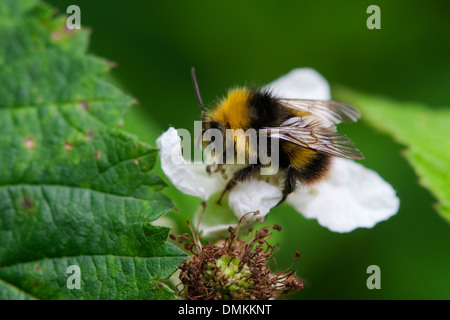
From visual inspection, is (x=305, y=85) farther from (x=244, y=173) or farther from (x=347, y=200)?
(x=244, y=173)

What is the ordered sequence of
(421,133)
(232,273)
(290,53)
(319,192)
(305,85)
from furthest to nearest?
(290,53)
(421,133)
(305,85)
(319,192)
(232,273)

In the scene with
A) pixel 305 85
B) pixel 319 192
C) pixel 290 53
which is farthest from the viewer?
pixel 290 53

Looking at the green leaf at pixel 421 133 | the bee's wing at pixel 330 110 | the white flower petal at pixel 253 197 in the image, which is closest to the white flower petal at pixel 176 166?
the white flower petal at pixel 253 197

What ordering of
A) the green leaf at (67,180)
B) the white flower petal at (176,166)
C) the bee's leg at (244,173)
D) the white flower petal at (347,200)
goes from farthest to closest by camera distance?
the white flower petal at (347,200) < the bee's leg at (244,173) < the white flower petal at (176,166) < the green leaf at (67,180)

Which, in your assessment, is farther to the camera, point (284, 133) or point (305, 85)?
point (305, 85)

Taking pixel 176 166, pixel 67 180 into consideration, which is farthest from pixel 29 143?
pixel 176 166

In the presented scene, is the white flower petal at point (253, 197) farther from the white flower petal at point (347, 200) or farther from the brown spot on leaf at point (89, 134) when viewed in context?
the brown spot on leaf at point (89, 134)
